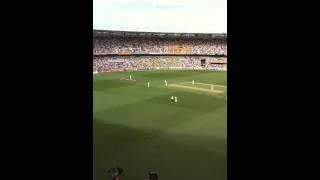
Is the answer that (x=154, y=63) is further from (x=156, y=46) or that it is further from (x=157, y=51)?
(x=156, y=46)

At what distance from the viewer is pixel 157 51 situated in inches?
1828

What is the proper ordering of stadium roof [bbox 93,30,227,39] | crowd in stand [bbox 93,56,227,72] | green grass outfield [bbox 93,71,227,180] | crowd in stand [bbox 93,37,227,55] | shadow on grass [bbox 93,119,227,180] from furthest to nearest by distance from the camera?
1. crowd in stand [bbox 93,37,227,55]
2. stadium roof [bbox 93,30,227,39]
3. crowd in stand [bbox 93,56,227,72]
4. green grass outfield [bbox 93,71,227,180]
5. shadow on grass [bbox 93,119,227,180]

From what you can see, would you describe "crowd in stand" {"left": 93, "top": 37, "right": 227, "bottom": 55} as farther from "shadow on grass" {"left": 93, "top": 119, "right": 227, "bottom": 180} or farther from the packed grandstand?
"shadow on grass" {"left": 93, "top": 119, "right": 227, "bottom": 180}

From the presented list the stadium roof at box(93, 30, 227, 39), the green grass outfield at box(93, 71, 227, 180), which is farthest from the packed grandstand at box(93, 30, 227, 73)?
the green grass outfield at box(93, 71, 227, 180)

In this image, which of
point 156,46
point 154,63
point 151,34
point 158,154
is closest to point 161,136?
point 158,154

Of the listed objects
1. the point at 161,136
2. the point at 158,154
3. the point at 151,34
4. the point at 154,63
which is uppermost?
the point at 151,34

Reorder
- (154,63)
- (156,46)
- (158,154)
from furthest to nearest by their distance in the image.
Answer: (156,46), (154,63), (158,154)

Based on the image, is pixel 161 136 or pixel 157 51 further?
pixel 157 51

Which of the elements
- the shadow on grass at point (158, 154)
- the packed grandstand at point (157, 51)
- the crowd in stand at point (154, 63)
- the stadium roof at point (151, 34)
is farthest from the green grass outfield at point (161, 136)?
the stadium roof at point (151, 34)

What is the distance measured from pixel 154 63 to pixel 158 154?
3575 centimetres

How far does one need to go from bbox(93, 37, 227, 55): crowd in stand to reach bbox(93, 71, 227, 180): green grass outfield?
23.9 meters

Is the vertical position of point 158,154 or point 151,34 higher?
point 151,34

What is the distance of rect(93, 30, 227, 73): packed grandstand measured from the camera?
42312 mm
